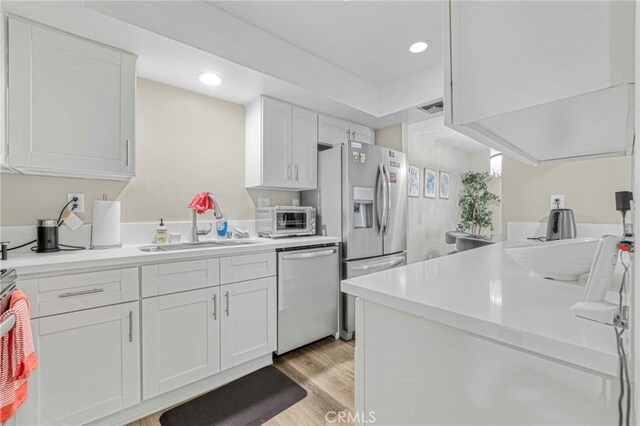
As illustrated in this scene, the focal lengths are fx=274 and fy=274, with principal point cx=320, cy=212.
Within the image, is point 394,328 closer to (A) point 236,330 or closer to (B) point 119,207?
(A) point 236,330

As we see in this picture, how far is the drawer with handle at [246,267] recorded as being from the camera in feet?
6.16

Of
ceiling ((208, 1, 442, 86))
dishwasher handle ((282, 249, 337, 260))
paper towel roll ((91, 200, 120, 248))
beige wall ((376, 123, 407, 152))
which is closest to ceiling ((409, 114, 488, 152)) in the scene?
beige wall ((376, 123, 407, 152))

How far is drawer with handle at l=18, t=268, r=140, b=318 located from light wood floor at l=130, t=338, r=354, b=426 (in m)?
0.74

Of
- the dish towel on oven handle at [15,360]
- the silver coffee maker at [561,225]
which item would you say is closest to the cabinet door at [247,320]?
the dish towel on oven handle at [15,360]

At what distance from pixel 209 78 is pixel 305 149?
1.03 meters

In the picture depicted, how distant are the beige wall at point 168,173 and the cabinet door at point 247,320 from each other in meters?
0.84

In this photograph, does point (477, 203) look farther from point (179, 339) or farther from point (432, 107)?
point (179, 339)

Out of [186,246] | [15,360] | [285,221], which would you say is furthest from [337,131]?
[15,360]

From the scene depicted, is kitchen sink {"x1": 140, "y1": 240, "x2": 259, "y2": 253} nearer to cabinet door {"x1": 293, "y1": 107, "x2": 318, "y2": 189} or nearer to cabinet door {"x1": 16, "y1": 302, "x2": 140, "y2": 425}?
cabinet door {"x1": 16, "y1": 302, "x2": 140, "y2": 425}

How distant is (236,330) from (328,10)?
2.31 metres

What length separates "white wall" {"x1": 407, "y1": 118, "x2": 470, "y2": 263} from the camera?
4.11 metres

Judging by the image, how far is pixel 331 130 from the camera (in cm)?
298

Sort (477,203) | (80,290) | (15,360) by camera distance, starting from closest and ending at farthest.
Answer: (15,360)
(80,290)
(477,203)

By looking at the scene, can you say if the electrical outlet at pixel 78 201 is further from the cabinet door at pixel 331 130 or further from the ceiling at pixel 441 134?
the ceiling at pixel 441 134
